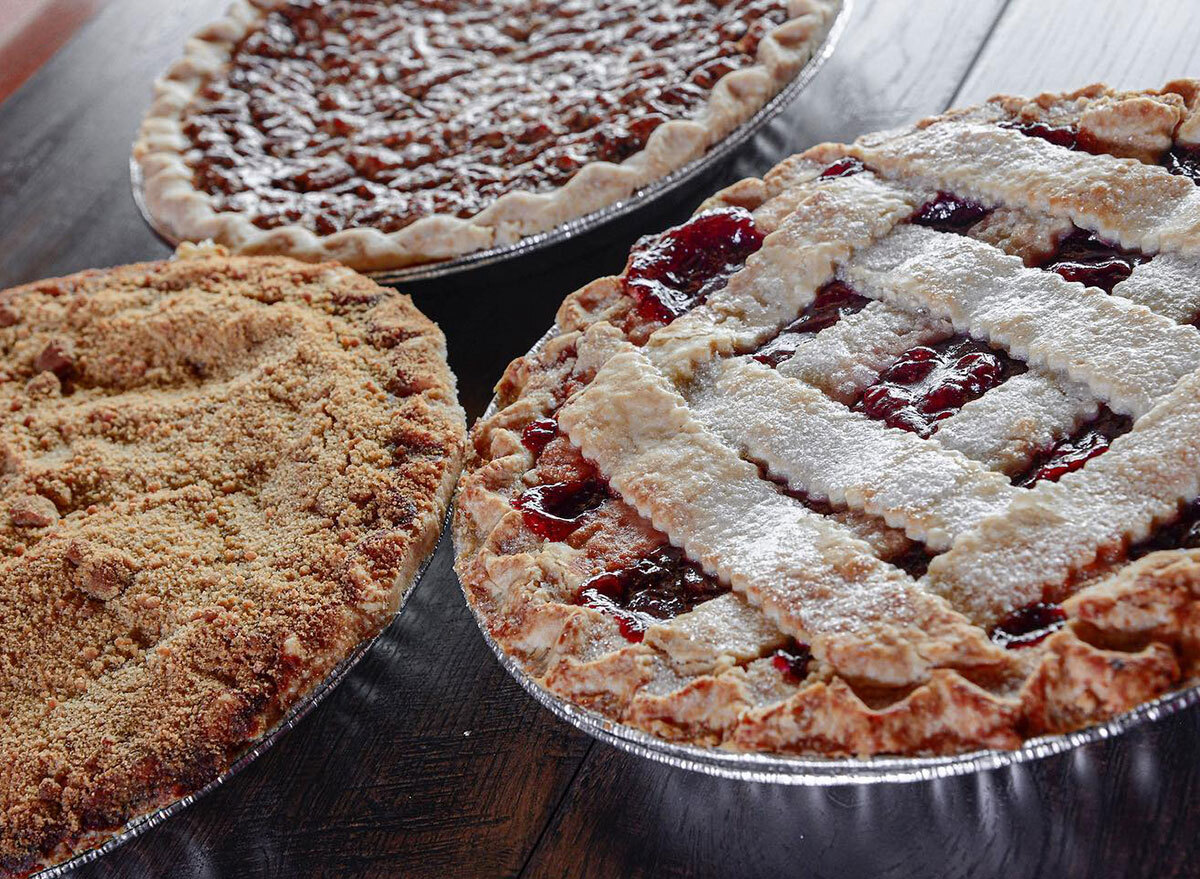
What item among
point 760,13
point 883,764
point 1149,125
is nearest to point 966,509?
point 883,764

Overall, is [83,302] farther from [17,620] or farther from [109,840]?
[109,840]

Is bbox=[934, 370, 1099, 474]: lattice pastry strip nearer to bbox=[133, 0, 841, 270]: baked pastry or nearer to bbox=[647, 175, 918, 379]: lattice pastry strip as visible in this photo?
bbox=[647, 175, 918, 379]: lattice pastry strip

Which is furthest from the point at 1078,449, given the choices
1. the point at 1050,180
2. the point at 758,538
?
the point at 1050,180

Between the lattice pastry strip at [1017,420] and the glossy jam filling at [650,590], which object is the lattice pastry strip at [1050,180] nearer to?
the lattice pastry strip at [1017,420]

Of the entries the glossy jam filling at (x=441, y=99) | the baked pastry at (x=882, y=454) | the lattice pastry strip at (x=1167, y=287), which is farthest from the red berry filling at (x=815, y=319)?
the glossy jam filling at (x=441, y=99)

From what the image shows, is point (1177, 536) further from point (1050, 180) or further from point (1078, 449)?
point (1050, 180)

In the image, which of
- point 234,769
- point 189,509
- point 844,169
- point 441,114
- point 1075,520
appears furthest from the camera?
point 441,114
